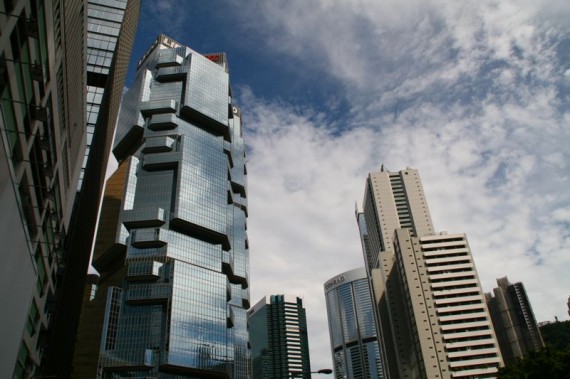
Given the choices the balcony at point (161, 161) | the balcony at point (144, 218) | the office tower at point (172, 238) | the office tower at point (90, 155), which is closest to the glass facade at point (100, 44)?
the office tower at point (90, 155)

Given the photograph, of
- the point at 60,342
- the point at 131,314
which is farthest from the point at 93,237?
the point at 60,342

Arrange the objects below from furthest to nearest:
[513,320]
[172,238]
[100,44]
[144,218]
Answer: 1. [513,320]
2. [172,238]
3. [144,218]
4. [100,44]

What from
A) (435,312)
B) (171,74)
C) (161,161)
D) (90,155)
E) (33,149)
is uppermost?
(171,74)

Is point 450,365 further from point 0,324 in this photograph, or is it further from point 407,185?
point 0,324

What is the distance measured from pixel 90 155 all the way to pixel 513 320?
5703 inches

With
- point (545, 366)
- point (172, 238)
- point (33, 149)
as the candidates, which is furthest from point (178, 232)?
point (545, 366)

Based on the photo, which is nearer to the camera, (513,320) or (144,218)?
(144,218)

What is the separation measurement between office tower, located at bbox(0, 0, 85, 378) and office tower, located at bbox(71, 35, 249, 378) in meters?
55.5

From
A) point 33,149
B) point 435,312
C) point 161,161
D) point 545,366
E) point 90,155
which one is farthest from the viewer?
point 435,312

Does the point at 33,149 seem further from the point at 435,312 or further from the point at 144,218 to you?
the point at 435,312

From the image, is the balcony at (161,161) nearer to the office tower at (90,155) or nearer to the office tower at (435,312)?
the office tower at (90,155)

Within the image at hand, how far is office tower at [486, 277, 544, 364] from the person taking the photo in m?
156

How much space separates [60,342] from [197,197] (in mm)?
47719

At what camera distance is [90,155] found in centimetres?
9775
